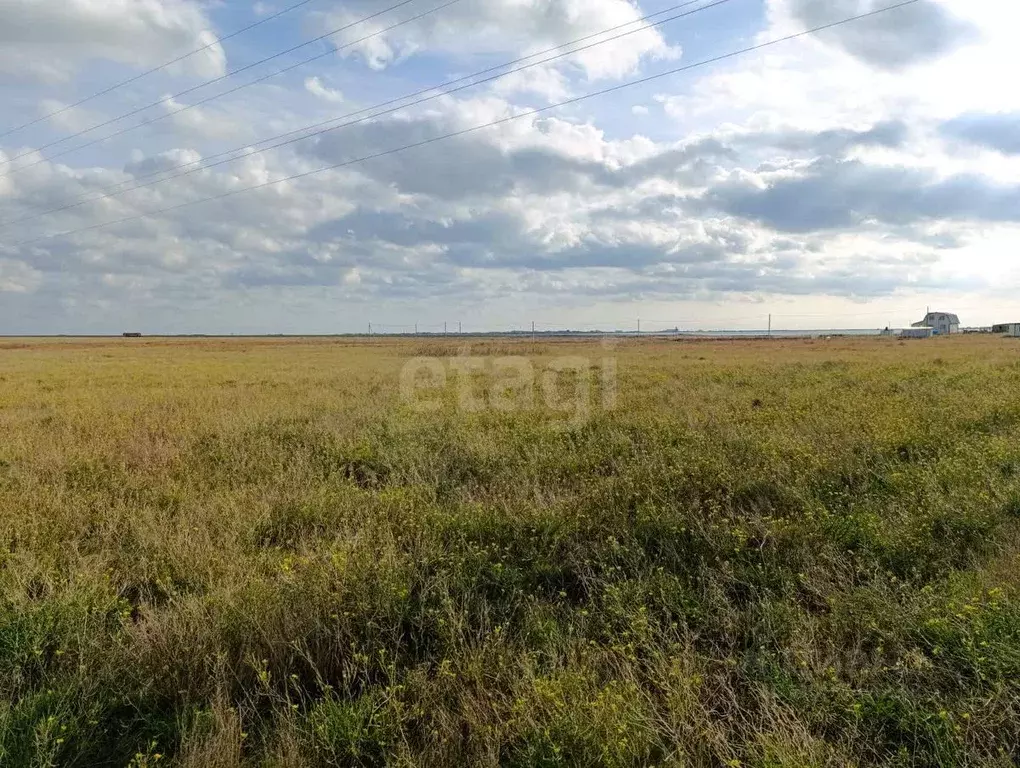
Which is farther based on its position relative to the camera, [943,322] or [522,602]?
[943,322]

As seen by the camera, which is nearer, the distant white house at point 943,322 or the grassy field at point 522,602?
the grassy field at point 522,602

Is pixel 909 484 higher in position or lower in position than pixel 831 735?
higher

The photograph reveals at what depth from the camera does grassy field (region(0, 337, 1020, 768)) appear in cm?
298

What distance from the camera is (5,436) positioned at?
33.9 feet

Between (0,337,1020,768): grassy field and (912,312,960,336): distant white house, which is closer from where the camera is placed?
(0,337,1020,768): grassy field

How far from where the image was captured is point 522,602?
4496 millimetres

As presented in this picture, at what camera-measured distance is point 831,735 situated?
2.99m

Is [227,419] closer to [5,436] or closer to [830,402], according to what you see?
[5,436]

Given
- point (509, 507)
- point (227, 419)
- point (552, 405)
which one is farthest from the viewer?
point (552, 405)

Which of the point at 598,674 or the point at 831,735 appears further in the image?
the point at 598,674

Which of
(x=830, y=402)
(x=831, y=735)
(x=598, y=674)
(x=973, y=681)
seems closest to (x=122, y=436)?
(x=598, y=674)

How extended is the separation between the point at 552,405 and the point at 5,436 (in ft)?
37.7

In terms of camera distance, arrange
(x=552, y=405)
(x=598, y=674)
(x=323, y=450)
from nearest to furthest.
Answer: (x=598, y=674)
(x=323, y=450)
(x=552, y=405)

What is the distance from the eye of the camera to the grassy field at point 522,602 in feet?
9.78
